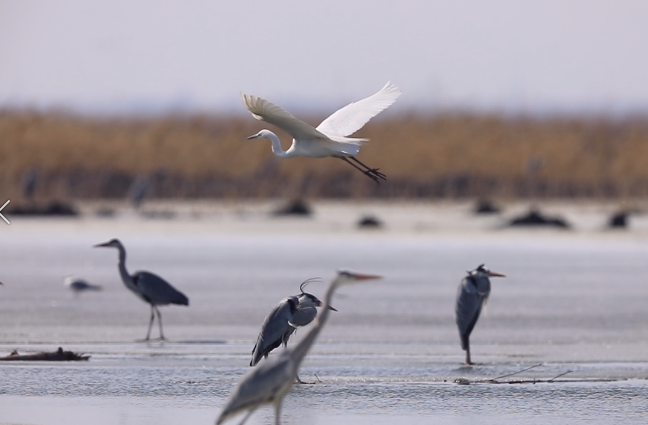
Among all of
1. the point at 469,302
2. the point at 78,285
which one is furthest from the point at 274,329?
the point at 78,285

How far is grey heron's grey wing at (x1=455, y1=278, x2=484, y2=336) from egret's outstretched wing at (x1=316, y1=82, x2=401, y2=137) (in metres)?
1.69

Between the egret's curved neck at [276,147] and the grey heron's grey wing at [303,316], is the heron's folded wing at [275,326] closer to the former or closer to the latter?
the grey heron's grey wing at [303,316]

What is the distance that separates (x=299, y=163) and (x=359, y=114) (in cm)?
1766

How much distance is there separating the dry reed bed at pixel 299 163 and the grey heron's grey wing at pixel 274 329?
1743 centimetres

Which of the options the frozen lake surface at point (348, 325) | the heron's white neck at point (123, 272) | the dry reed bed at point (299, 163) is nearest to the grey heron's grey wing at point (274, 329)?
the frozen lake surface at point (348, 325)

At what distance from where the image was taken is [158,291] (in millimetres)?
11000

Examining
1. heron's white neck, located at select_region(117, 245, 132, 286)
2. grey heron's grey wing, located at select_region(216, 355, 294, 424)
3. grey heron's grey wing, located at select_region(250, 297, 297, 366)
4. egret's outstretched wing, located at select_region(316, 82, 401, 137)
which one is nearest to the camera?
grey heron's grey wing, located at select_region(216, 355, 294, 424)

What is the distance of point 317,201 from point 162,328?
15.2 meters

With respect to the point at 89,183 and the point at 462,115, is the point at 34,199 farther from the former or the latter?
the point at 462,115

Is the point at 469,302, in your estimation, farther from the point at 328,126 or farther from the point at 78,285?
the point at 78,285

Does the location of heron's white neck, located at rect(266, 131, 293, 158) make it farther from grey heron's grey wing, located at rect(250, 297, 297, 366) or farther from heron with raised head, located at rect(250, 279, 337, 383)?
grey heron's grey wing, located at rect(250, 297, 297, 366)

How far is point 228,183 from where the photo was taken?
2755cm

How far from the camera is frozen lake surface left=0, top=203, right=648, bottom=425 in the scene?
754cm

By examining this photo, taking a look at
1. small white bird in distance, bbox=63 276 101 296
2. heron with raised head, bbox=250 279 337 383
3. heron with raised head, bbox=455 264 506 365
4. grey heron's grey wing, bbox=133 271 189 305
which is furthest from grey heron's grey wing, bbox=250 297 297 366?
small white bird in distance, bbox=63 276 101 296
